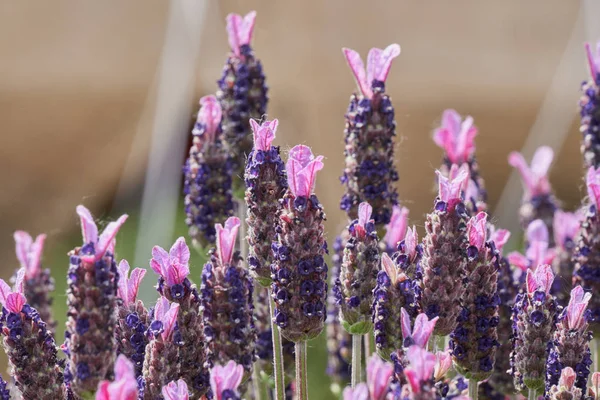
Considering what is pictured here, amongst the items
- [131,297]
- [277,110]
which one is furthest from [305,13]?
[131,297]

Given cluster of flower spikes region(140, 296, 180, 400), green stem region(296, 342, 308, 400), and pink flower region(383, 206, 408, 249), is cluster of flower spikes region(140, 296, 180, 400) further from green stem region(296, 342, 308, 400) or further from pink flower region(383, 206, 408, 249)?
pink flower region(383, 206, 408, 249)

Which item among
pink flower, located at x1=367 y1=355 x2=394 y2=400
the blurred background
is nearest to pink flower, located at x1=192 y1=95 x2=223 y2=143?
pink flower, located at x1=367 y1=355 x2=394 y2=400

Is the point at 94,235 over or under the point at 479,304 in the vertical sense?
over

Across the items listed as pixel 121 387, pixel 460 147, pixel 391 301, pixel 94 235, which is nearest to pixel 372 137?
pixel 460 147

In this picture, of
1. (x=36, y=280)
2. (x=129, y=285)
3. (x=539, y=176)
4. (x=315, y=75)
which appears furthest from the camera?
(x=315, y=75)

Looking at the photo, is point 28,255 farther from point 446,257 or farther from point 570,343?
point 570,343

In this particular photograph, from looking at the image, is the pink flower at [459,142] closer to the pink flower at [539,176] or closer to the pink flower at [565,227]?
the pink flower at [565,227]

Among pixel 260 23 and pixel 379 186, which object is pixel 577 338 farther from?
pixel 260 23

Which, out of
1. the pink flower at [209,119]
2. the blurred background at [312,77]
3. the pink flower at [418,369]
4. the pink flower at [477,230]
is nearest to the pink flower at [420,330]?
the pink flower at [418,369]
